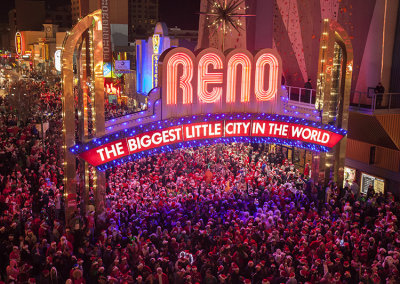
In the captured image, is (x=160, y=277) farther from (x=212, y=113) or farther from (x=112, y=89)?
(x=112, y=89)

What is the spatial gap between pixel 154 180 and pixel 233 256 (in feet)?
27.9

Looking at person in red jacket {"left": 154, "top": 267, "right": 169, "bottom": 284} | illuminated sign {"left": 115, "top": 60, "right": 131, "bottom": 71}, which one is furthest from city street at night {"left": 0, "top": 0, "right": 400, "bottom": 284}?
illuminated sign {"left": 115, "top": 60, "right": 131, "bottom": 71}

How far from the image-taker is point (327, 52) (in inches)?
763

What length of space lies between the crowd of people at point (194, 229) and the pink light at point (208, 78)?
14.2ft

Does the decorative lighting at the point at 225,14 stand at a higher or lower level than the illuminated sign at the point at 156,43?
higher

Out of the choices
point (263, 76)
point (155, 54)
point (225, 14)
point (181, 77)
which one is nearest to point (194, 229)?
point (181, 77)

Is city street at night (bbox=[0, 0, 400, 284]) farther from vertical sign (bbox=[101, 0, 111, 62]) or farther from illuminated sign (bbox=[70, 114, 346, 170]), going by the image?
vertical sign (bbox=[101, 0, 111, 62])

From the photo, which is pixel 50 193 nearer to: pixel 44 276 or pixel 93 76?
pixel 93 76

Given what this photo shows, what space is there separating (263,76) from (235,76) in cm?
146

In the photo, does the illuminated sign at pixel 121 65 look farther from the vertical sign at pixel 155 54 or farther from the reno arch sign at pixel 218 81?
the reno arch sign at pixel 218 81

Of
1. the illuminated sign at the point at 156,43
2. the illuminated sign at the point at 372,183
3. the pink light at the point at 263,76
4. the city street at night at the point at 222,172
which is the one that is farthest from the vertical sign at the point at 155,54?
the illuminated sign at the point at 372,183

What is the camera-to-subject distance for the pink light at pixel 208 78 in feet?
57.9

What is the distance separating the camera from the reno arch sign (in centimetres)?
1725

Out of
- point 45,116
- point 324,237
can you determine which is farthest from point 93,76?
point 45,116
